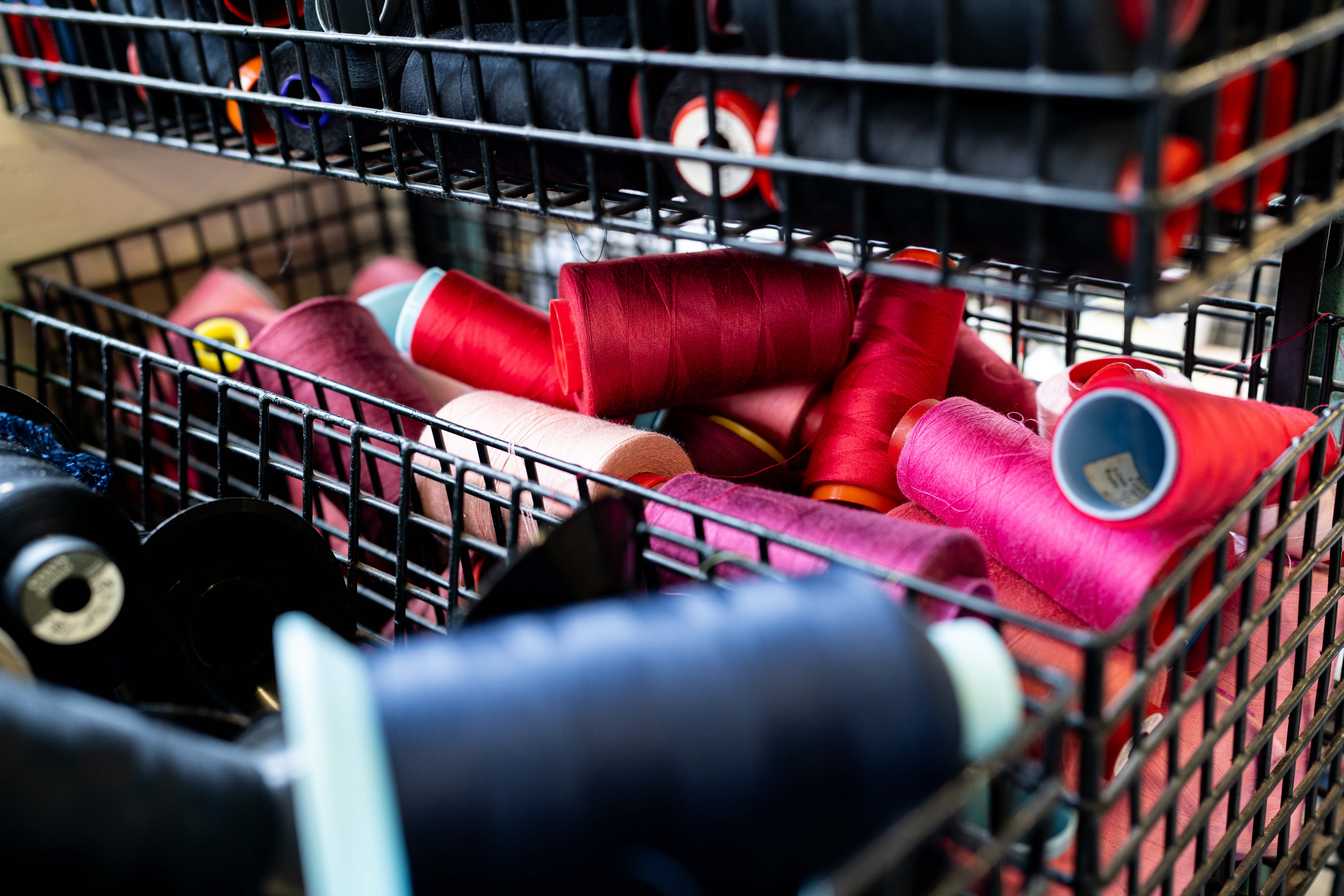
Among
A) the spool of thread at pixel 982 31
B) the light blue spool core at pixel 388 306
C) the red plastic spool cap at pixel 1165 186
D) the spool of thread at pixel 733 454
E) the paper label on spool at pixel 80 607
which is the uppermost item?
the spool of thread at pixel 982 31

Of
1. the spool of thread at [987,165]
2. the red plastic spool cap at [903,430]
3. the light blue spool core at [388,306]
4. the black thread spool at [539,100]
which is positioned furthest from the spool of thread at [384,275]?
the spool of thread at [987,165]

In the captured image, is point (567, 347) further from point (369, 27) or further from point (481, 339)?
point (369, 27)

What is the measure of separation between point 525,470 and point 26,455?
1.04ft

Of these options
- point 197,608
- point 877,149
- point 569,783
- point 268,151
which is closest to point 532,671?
point 569,783

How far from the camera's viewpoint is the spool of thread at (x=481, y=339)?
36.9 inches

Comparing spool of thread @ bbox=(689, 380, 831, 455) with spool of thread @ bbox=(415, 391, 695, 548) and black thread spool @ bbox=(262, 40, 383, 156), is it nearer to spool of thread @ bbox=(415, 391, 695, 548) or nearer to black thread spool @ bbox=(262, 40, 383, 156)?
spool of thread @ bbox=(415, 391, 695, 548)

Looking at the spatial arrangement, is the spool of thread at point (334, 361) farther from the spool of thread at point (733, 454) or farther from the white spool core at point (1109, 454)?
the white spool core at point (1109, 454)

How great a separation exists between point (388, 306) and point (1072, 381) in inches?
28.8

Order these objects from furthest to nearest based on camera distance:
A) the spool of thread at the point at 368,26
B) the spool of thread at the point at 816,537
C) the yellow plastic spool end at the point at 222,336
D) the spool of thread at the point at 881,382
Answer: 1. the yellow plastic spool end at the point at 222,336
2. the spool of thread at the point at 881,382
3. the spool of thread at the point at 368,26
4. the spool of thread at the point at 816,537

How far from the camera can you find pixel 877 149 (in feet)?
1.56

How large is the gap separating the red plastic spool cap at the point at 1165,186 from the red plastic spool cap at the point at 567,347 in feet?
1.50

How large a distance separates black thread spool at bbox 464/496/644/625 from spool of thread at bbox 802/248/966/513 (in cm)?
30

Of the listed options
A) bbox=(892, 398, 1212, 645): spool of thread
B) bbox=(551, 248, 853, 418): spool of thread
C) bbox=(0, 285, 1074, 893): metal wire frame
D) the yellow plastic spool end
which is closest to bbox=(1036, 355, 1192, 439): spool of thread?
bbox=(892, 398, 1212, 645): spool of thread

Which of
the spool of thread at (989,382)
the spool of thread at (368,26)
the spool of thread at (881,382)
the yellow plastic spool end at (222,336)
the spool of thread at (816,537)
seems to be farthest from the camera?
the yellow plastic spool end at (222,336)
